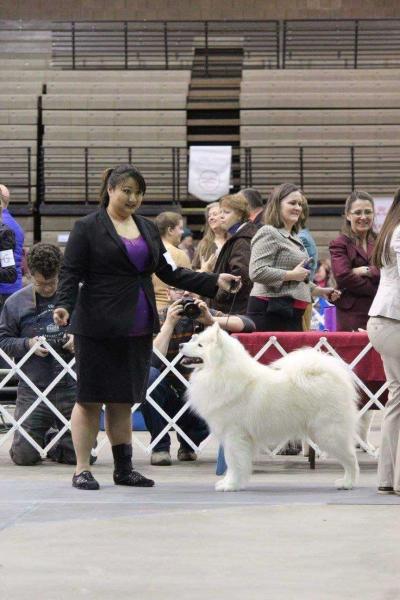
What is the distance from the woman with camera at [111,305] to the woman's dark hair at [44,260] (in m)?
0.98

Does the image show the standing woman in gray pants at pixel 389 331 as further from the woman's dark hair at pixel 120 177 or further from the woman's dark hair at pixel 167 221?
the woman's dark hair at pixel 167 221

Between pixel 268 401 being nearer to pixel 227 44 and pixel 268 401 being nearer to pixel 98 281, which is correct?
pixel 98 281

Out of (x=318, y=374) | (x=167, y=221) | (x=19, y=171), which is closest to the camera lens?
(x=318, y=374)

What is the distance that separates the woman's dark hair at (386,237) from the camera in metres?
5.43

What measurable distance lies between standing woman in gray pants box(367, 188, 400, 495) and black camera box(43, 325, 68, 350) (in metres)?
2.10

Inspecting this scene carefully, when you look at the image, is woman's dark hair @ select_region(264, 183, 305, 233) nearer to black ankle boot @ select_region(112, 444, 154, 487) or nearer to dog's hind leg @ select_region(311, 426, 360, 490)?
dog's hind leg @ select_region(311, 426, 360, 490)

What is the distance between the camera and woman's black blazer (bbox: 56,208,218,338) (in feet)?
18.0

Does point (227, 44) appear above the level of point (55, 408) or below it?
above

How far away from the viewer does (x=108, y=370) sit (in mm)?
5539

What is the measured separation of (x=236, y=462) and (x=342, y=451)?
1.74 feet

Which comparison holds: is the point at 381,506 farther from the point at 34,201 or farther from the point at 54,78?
the point at 54,78

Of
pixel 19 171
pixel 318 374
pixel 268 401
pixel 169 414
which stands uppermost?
pixel 19 171

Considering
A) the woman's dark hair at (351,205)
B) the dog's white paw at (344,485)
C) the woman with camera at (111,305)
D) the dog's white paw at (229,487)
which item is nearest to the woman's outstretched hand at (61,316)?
the woman with camera at (111,305)

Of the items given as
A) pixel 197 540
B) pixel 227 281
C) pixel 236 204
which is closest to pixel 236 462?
pixel 227 281
